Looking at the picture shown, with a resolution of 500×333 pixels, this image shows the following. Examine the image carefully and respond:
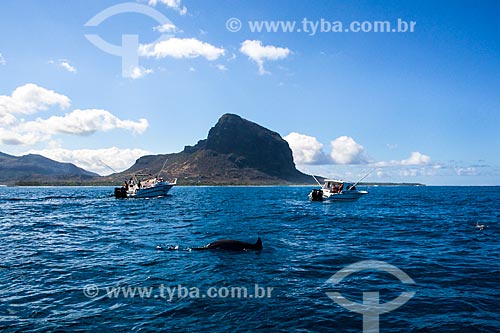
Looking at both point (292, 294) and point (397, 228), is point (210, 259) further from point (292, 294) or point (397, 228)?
point (397, 228)

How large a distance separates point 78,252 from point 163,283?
8728 mm

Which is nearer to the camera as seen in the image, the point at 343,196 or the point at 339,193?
the point at 339,193

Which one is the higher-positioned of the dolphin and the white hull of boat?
the white hull of boat

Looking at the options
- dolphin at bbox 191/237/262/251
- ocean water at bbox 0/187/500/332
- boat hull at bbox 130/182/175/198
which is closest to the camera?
ocean water at bbox 0/187/500/332

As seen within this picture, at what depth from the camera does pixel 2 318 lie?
966 centimetres

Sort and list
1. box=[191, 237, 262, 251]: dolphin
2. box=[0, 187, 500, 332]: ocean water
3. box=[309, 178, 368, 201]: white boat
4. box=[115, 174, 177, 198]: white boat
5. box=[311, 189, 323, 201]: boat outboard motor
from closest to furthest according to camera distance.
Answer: box=[0, 187, 500, 332]: ocean water → box=[191, 237, 262, 251]: dolphin → box=[309, 178, 368, 201]: white boat → box=[311, 189, 323, 201]: boat outboard motor → box=[115, 174, 177, 198]: white boat
